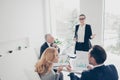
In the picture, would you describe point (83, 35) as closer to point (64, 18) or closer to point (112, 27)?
point (112, 27)

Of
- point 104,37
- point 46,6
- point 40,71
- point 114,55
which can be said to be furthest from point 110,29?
point 40,71

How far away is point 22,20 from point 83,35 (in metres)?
1.61

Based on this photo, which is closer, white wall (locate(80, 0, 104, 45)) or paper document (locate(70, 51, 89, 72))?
paper document (locate(70, 51, 89, 72))

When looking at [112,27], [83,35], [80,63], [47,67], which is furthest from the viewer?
[112,27]

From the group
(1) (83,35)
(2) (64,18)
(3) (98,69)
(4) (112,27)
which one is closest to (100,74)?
(3) (98,69)

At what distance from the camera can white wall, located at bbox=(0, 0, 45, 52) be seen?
4.37 m

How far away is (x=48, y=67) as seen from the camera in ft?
8.42

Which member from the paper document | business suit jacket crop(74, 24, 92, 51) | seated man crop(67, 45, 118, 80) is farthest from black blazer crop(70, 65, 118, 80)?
business suit jacket crop(74, 24, 92, 51)

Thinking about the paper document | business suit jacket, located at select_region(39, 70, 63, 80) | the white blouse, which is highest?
the white blouse

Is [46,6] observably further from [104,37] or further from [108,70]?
[108,70]


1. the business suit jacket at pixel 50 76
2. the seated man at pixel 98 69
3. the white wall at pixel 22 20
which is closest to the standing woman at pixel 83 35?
the white wall at pixel 22 20

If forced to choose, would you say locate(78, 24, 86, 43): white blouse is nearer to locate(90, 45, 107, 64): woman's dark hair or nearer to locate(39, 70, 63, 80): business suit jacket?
locate(39, 70, 63, 80): business suit jacket

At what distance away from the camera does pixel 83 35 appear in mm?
3984

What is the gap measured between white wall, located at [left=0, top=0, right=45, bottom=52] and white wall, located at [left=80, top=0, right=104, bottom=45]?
1.22 m
